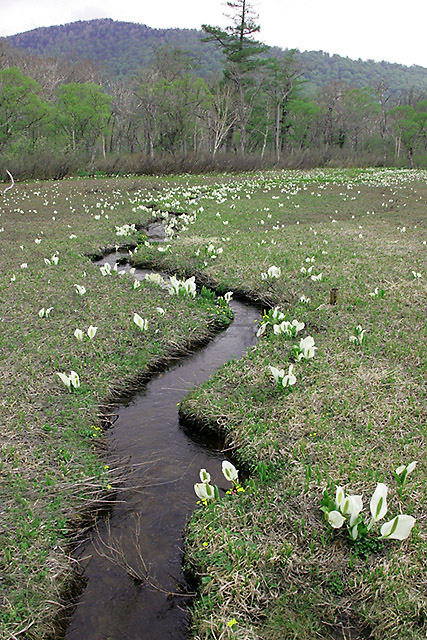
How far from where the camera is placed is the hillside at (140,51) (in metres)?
109

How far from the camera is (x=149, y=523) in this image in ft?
10.7

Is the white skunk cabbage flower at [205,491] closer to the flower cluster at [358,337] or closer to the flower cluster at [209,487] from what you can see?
the flower cluster at [209,487]

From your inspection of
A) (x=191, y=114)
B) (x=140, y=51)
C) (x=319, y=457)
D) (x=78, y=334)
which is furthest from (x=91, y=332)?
(x=140, y=51)

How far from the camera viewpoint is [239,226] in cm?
1309

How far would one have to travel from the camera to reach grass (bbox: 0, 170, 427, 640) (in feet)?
8.29

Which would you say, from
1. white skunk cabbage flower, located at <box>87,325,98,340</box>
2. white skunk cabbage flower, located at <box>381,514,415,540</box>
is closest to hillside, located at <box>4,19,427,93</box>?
white skunk cabbage flower, located at <box>87,325,98,340</box>

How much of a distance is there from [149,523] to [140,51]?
139315 millimetres

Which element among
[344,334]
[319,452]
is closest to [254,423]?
[319,452]

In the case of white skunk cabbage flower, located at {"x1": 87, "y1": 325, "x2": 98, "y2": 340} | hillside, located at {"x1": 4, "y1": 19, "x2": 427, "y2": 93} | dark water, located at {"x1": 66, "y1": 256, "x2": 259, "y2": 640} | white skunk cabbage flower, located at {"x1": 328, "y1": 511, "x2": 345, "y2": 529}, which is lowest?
dark water, located at {"x1": 66, "y1": 256, "x2": 259, "y2": 640}

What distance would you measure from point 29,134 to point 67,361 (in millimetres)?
47778

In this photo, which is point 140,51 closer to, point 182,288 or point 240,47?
point 240,47

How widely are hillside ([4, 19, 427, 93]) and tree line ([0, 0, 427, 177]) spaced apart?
38991 mm

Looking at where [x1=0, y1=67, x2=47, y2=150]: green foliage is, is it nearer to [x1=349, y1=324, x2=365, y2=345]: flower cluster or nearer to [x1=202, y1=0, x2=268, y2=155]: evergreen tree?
[x1=202, y1=0, x2=268, y2=155]: evergreen tree

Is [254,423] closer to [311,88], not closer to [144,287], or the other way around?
[144,287]
